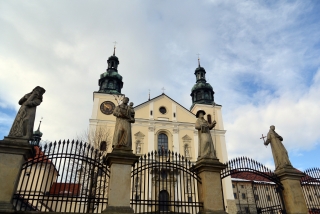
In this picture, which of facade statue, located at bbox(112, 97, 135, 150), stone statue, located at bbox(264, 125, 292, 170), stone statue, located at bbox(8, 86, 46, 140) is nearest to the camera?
stone statue, located at bbox(8, 86, 46, 140)

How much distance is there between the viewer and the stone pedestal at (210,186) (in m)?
7.15

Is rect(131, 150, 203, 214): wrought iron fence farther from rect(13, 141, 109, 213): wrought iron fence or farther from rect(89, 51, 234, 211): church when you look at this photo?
rect(89, 51, 234, 211): church

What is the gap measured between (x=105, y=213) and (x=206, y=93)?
30841 millimetres

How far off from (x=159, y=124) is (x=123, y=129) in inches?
835

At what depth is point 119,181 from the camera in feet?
21.5

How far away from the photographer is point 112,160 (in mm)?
6734

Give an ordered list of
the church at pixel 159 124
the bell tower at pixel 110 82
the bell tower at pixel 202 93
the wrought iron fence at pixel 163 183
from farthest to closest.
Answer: the bell tower at pixel 202 93, the bell tower at pixel 110 82, the church at pixel 159 124, the wrought iron fence at pixel 163 183

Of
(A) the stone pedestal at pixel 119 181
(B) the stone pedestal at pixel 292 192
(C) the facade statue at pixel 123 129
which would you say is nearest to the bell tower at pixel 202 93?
(B) the stone pedestal at pixel 292 192

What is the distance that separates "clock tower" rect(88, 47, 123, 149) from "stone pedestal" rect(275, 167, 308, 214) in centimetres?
1733

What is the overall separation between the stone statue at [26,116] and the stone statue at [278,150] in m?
8.69

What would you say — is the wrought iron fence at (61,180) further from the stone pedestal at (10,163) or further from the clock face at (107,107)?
the clock face at (107,107)

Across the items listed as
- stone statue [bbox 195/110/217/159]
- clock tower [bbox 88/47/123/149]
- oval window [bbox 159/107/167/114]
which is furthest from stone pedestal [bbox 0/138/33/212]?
oval window [bbox 159/107/167/114]

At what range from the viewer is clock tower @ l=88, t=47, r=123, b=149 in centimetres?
2694

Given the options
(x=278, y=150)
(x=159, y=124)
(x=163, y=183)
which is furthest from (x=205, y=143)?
(x=159, y=124)
